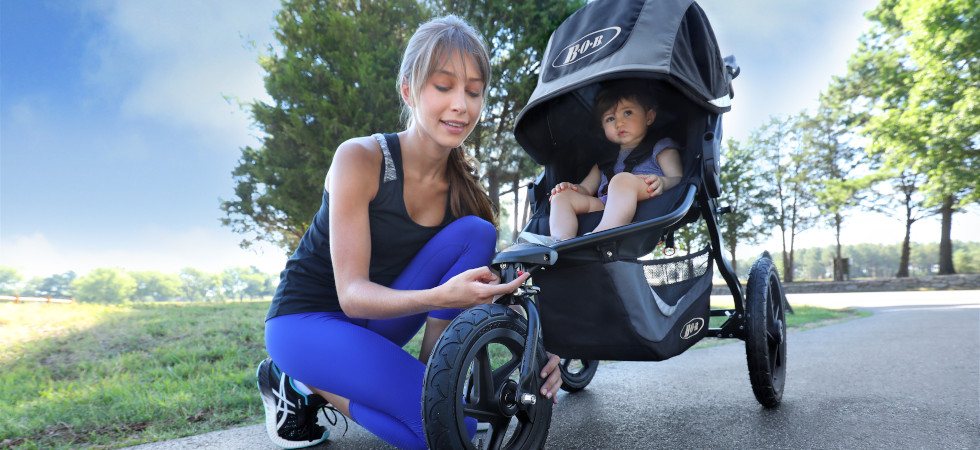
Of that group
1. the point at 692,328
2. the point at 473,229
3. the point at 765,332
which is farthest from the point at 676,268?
the point at 473,229

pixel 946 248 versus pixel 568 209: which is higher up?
pixel 946 248

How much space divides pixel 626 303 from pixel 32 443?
2.63 metres

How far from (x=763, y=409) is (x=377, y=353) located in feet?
6.24

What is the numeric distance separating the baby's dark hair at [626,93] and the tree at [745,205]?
22890 millimetres

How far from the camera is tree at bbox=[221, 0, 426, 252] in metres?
11.0

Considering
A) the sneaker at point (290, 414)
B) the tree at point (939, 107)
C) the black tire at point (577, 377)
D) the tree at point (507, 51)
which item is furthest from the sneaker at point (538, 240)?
the tree at point (939, 107)

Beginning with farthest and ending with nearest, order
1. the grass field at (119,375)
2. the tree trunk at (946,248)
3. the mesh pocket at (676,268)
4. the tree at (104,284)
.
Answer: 1. the tree at (104,284)
2. the tree trunk at (946,248)
3. the grass field at (119,375)
4. the mesh pocket at (676,268)

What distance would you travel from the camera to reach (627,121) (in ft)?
7.47

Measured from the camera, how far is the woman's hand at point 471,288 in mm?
1490

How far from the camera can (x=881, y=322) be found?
7469mm

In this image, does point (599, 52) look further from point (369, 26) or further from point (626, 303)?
point (369, 26)

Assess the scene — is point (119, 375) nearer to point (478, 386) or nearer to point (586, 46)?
point (478, 386)

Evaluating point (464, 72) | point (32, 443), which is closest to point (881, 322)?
point (464, 72)

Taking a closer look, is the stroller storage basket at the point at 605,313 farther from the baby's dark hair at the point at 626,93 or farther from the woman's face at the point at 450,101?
the baby's dark hair at the point at 626,93
